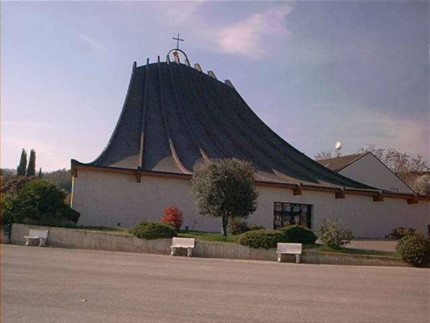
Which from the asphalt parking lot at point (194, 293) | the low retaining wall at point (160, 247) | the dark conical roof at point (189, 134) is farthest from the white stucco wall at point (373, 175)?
the asphalt parking lot at point (194, 293)

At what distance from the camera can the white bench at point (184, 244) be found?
16.8 m

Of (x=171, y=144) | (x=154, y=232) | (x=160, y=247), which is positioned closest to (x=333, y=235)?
(x=160, y=247)

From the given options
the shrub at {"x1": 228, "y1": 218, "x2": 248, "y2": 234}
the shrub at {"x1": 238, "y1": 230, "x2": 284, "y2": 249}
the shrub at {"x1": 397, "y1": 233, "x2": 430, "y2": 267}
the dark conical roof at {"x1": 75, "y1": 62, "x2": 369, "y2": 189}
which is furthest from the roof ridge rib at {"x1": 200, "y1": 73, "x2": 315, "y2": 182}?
the shrub at {"x1": 397, "y1": 233, "x2": 430, "y2": 267}

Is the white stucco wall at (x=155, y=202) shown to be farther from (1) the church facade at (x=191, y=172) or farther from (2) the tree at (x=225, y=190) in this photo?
(2) the tree at (x=225, y=190)

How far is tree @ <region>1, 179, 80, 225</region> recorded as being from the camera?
1908 cm

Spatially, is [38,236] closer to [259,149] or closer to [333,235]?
[333,235]

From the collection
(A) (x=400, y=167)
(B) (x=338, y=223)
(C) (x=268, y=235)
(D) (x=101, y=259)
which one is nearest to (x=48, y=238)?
(D) (x=101, y=259)

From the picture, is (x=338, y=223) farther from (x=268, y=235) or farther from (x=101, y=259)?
(x=101, y=259)

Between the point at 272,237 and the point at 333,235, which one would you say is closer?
the point at 272,237

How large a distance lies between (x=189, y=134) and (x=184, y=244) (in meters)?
14.7

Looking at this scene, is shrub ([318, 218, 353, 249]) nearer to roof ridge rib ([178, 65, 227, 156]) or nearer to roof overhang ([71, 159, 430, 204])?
roof overhang ([71, 159, 430, 204])

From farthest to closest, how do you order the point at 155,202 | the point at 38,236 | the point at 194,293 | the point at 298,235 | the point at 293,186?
1. the point at 293,186
2. the point at 155,202
3. the point at 298,235
4. the point at 38,236
5. the point at 194,293

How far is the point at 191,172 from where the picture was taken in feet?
82.0

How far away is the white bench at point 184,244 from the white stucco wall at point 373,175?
2818 centimetres
